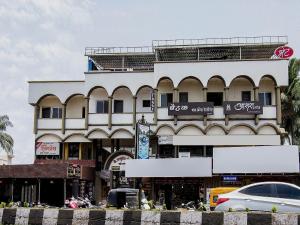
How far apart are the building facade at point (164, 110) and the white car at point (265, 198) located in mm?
19574

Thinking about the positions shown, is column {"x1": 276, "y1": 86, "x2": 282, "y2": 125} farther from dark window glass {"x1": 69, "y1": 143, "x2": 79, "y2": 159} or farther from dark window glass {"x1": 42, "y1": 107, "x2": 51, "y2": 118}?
dark window glass {"x1": 42, "y1": 107, "x2": 51, "y2": 118}

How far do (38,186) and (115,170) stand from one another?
19.7 feet

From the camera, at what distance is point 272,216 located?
10156 mm

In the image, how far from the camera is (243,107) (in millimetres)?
39375

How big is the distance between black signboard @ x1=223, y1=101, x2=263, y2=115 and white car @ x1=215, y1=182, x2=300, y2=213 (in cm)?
2411

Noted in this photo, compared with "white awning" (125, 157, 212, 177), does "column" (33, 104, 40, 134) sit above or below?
above

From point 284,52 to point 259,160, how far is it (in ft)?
41.0

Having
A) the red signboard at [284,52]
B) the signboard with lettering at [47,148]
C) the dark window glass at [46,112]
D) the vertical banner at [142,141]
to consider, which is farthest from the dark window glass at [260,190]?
the dark window glass at [46,112]

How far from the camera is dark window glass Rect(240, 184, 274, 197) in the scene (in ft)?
50.5

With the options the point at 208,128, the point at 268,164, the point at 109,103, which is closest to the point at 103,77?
the point at 109,103

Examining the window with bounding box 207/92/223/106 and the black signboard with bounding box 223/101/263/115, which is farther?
the window with bounding box 207/92/223/106

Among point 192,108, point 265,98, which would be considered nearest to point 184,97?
point 192,108

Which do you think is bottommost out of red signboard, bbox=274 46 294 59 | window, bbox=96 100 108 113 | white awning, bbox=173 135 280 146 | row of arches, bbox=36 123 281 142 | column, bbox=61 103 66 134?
white awning, bbox=173 135 280 146

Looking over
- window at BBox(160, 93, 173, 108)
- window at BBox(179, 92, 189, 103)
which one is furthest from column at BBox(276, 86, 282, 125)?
window at BBox(160, 93, 173, 108)
